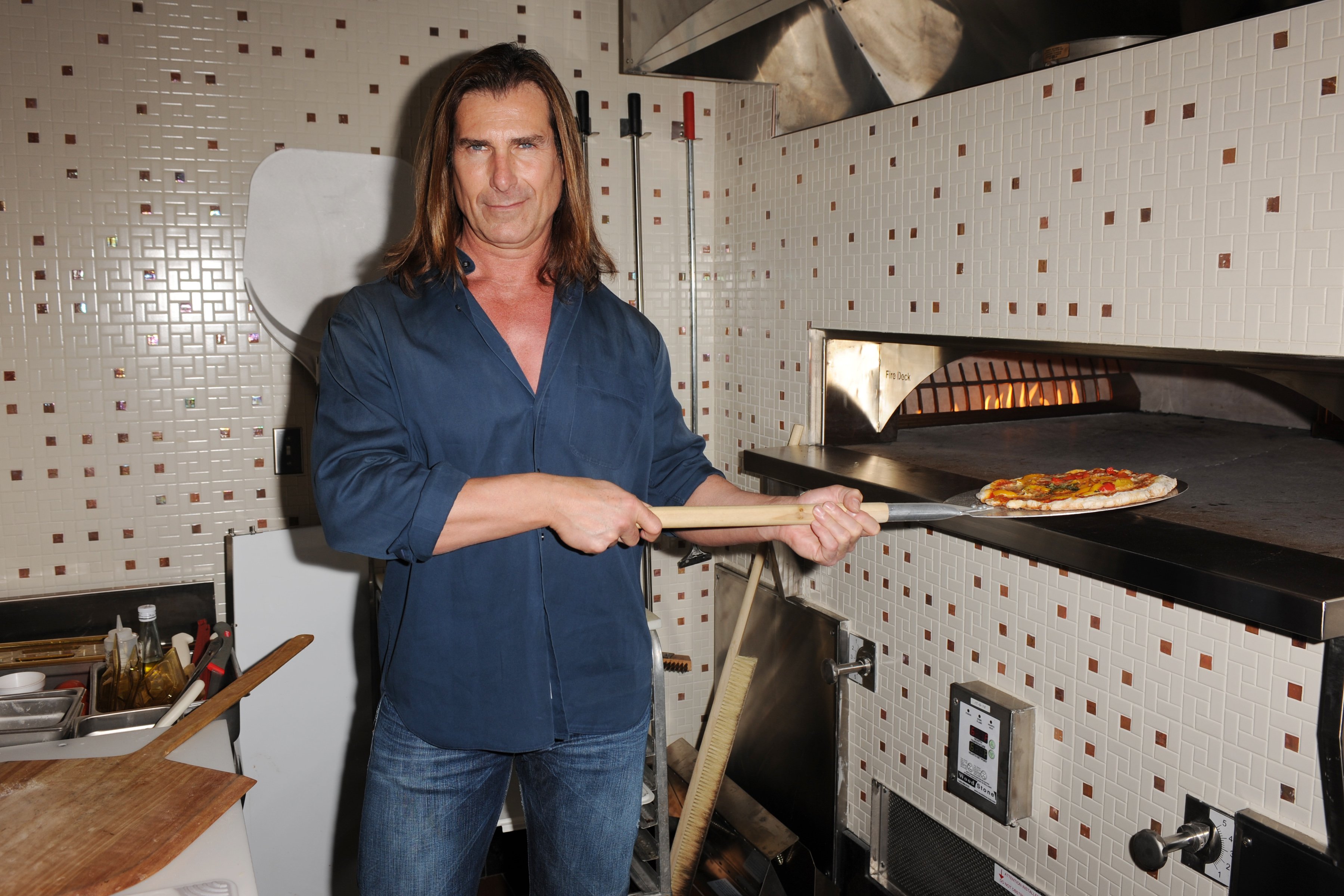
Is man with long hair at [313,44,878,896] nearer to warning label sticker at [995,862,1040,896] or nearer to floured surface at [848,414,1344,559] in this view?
floured surface at [848,414,1344,559]

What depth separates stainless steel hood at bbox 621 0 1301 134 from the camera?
4.37 ft

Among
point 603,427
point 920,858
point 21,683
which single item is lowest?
point 920,858

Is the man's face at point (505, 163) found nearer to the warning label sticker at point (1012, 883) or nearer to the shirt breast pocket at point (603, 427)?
the shirt breast pocket at point (603, 427)

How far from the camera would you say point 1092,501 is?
134 cm

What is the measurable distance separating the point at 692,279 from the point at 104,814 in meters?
1.77

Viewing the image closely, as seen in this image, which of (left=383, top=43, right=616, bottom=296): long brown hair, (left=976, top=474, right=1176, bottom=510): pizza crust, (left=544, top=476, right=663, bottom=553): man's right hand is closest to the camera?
(left=544, top=476, right=663, bottom=553): man's right hand

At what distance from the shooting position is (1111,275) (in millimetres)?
1388

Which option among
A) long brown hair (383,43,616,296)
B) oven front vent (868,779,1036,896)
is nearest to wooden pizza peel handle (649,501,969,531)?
long brown hair (383,43,616,296)

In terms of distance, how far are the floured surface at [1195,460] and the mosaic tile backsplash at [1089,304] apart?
14 cm

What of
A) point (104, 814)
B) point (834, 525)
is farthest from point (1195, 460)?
point (104, 814)

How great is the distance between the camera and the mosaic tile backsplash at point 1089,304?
3.87ft

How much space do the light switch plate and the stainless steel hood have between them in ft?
3.46

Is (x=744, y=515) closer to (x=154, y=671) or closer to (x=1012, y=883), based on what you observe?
(x=1012, y=883)

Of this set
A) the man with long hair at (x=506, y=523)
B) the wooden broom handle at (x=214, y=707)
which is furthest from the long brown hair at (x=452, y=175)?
the wooden broom handle at (x=214, y=707)
